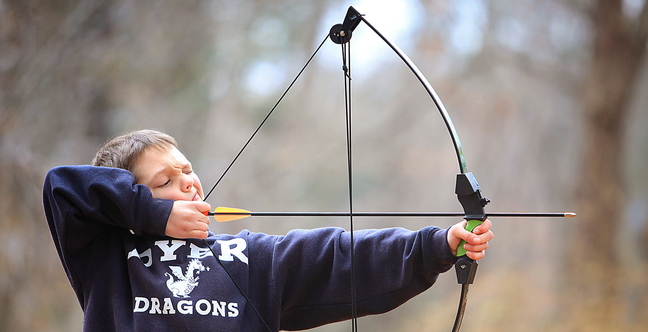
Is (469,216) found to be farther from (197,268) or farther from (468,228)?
(197,268)

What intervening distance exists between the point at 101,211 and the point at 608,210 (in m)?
3.68

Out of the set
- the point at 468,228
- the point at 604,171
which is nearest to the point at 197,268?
the point at 468,228

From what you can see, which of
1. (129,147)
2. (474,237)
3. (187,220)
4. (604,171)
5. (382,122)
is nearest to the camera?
(474,237)

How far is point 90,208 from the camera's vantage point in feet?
4.31

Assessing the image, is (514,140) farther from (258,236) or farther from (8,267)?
(258,236)

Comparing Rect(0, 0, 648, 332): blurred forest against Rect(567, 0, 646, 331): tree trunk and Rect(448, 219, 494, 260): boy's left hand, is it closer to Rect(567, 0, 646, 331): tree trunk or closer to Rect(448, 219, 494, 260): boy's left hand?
Rect(567, 0, 646, 331): tree trunk

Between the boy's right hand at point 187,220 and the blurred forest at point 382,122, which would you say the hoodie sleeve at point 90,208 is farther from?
the blurred forest at point 382,122

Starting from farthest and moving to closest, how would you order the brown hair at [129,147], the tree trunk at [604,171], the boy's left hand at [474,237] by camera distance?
the tree trunk at [604,171] → the brown hair at [129,147] → the boy's left hand at [474,237]

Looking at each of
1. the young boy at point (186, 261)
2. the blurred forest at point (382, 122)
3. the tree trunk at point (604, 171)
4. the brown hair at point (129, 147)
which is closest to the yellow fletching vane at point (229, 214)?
→ the young boy at point (186, 261)

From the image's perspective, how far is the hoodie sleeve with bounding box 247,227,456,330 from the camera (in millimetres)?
1291

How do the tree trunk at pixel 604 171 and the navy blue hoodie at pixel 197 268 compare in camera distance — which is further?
the tree trunk at pixel 604 171

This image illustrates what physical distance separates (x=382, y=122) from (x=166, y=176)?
541 cm

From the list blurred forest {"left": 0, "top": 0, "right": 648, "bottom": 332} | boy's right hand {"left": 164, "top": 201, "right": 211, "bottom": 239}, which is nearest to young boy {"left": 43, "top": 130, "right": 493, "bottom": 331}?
boy's right hand {"left": 164, "top": 201, "right": 211, "bottom": 239}

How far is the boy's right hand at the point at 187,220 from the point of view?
1292 millimetres
